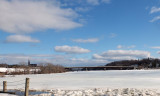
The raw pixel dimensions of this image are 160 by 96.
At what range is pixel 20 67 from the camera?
148 ft

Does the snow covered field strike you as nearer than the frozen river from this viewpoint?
Yes

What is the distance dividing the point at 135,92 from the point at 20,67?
1411 inches

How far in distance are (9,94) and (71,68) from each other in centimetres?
4775

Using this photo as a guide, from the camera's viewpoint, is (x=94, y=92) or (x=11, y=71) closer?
(x=94, y=92)

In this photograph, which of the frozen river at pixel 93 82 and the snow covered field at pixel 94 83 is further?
the frozen river at pixel 93 82

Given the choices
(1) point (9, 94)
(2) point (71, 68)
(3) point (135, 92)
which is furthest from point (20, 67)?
(3) point (135, 92)

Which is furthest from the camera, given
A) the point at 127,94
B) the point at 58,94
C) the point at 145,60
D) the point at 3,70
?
the point at 145,60

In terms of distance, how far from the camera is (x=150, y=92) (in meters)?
12.8

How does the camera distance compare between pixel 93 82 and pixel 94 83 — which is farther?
pixel 93 82

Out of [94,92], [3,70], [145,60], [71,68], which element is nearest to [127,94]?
[94,92]

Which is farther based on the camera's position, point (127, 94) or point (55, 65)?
point (55, 65)

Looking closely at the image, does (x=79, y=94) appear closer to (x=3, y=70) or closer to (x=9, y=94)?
(x=9, y=94)

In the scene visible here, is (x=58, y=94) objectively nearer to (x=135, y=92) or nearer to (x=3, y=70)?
(x=135, y=92)

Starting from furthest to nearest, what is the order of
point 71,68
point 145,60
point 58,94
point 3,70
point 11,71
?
point 145,60, point 71,68, point 3,70, point 11,71, point 58,94
